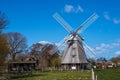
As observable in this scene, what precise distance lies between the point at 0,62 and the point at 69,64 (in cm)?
4566

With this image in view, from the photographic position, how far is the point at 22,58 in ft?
402

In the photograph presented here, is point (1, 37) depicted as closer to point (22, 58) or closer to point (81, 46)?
point (81, 46)

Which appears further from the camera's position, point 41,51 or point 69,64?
point 41,51

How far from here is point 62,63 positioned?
103 metres

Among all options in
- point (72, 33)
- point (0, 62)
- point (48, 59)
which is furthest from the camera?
point (48, 59)

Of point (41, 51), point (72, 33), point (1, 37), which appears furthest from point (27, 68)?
point (1, 37)

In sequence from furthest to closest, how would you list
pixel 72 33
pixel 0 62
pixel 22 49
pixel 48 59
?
1. pixel 48 59
2. pixel 22 49
3. pixel 72 33
4. pixel 0 62

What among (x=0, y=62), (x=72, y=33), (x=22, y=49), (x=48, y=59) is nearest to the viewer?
(x=0, y=62)

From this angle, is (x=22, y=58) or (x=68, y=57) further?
(x=22, y=58)

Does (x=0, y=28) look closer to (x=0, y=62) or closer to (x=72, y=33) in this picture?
(x=0, y=62)

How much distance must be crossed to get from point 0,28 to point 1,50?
4.23m

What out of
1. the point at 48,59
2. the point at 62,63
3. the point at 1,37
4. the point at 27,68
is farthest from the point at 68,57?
the point at 1,37

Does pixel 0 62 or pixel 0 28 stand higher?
pixel 0 28

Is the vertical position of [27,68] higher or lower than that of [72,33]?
lower
